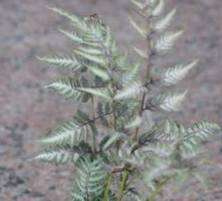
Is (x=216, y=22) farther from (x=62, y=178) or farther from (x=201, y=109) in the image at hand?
(x=62, y=178)

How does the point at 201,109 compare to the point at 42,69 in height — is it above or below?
above

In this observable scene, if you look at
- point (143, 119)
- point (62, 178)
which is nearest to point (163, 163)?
point (143, 119)

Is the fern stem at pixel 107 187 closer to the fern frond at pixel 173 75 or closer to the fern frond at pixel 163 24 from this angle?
the fern frond at pixel 173 75

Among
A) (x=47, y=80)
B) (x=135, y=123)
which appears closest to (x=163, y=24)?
(x=135, y=123)

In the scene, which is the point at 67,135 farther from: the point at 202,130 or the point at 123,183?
the point at 202,130

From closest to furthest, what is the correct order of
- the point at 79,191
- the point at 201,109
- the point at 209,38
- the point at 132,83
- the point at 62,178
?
the point at 132,83 → the point at 79,191 → the point at 62,178 → the point at 201,109 → the point at 209,38

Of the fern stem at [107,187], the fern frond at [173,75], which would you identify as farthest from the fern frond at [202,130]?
the fern stem at [107,187]

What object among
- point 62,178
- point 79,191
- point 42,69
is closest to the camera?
point 79,191
